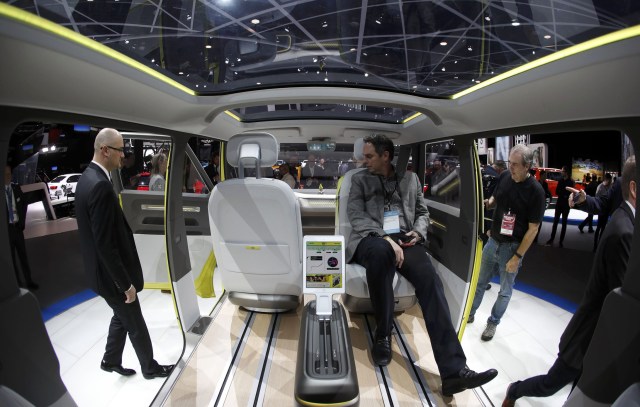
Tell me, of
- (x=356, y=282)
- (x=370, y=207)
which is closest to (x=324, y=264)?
(x=356, y=282)

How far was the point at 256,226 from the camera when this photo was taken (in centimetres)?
276

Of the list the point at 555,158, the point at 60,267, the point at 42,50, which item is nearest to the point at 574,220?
the point at 555,158

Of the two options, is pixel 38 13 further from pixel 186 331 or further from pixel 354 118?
pixel 354 118

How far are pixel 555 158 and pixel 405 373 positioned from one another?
4.05 meters

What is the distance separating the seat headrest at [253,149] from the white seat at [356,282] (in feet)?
2.31

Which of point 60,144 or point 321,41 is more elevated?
point 321,41

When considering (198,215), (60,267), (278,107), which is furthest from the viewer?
(60,267)

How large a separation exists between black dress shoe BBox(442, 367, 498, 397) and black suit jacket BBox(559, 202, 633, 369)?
45cm

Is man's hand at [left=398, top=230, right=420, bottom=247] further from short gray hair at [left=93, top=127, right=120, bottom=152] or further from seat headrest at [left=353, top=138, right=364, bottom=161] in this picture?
short gray hair at [left=93, top=127, right=120, bottom=152]

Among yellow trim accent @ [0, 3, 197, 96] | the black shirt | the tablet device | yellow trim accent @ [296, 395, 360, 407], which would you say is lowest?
yellow trim accent @ [296, 395, 360, 407]

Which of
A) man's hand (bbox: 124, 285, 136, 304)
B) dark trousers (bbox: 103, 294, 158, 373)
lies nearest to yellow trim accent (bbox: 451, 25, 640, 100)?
man's hand (bbox: 124, 285, 136, 304)

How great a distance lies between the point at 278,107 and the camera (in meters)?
3.39

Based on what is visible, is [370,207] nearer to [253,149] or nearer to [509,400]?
[253,149]

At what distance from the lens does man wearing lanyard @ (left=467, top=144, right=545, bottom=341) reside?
9.39 ft
